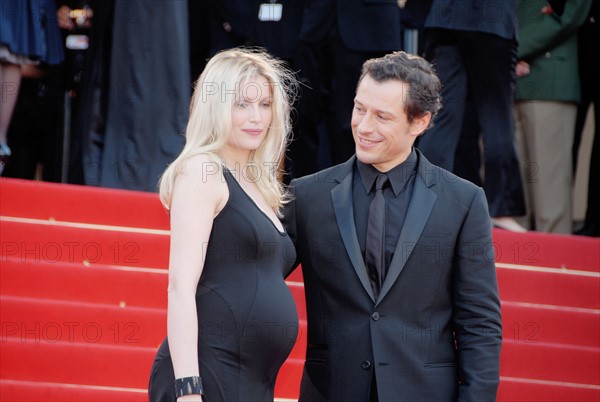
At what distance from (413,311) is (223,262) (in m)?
0.66

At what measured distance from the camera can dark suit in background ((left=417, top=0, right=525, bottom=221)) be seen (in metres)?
5.80

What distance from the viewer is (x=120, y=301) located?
5.10 metres

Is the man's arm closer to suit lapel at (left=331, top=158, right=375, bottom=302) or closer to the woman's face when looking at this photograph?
suit lapel at (left=331, top=158, right=375, bottom=302)

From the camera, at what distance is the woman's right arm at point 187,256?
3127 millimetres

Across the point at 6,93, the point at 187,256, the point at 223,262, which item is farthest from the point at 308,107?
the point at 187,256

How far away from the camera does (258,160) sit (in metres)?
3.55

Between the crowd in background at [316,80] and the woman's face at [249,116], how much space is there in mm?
2471

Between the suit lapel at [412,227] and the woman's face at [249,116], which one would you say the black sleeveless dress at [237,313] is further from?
the suit lapel at [412,227]

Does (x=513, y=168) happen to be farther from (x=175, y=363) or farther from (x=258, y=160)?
(x=175, y=363)

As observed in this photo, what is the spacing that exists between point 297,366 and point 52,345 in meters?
1.13

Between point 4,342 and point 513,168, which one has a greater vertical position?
point 513,168

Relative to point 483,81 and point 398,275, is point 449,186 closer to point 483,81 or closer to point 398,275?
point 398,275

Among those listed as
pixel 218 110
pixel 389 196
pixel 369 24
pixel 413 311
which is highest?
pixel 369 24

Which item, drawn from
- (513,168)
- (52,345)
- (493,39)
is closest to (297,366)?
(52,345)
